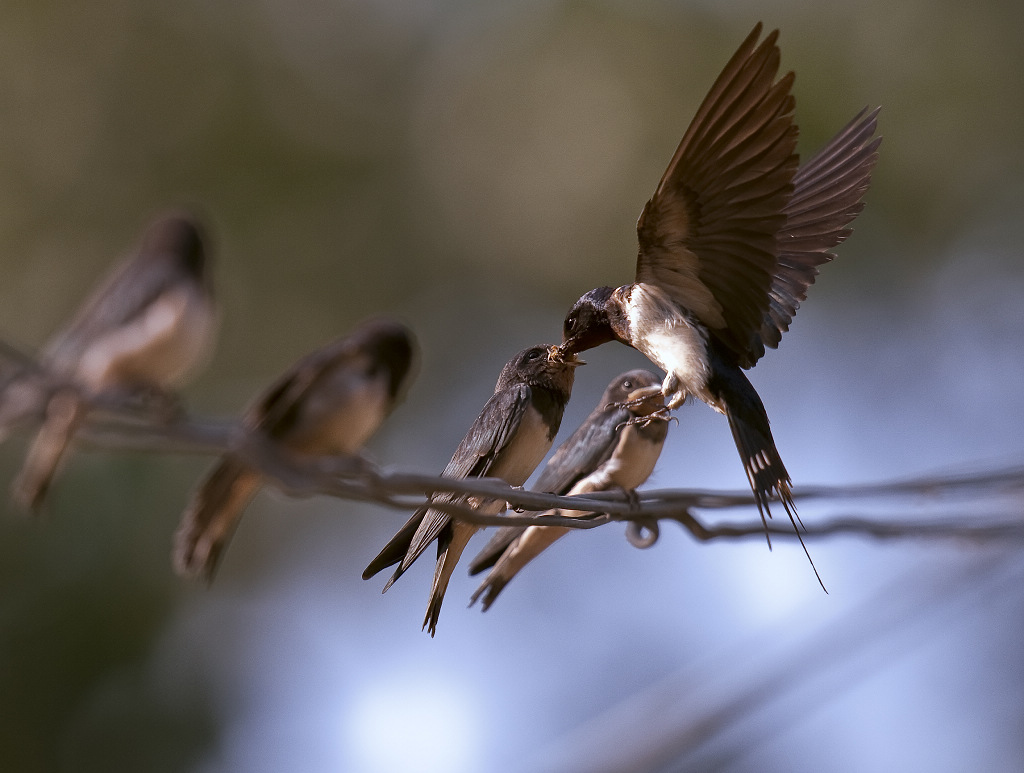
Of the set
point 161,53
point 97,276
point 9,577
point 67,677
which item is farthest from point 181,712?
point 161,53

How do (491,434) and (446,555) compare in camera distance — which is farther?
(491,434)

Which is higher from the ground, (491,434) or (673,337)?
(673,337)

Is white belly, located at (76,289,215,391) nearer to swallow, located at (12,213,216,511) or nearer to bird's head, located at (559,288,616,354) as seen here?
swallow, located at (12,213,216,511)

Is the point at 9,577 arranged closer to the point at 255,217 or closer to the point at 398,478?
the point at 255,217

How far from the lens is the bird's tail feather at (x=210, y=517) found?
2.30 m

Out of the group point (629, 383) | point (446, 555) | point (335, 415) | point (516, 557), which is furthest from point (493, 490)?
point (629, 383)

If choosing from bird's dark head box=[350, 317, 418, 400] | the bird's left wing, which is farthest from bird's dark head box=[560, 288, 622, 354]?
bird's dark head box=[350, 317, 418, 400]

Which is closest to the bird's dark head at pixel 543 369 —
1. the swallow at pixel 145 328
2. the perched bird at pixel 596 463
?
the perched bird at pixel 596 463

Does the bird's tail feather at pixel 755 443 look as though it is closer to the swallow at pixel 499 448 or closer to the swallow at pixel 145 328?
the swallow at pixel 499 448

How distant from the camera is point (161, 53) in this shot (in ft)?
37.4

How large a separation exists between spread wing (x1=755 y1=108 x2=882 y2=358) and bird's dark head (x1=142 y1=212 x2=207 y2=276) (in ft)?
7.08

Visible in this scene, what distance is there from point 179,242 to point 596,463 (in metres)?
2.22

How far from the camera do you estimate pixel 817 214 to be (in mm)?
4562

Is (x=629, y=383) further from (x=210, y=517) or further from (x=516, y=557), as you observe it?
(x=210, y=517)
